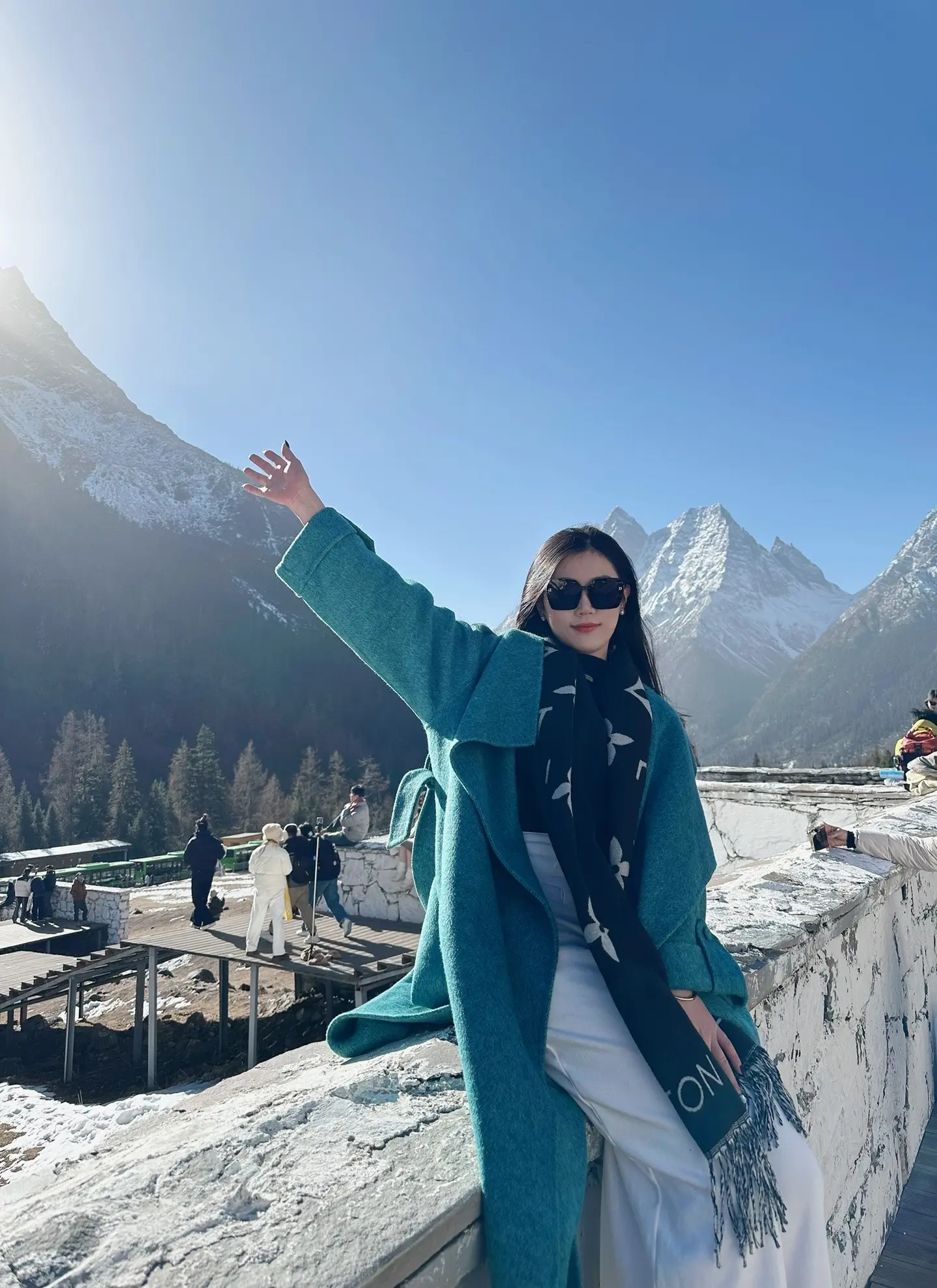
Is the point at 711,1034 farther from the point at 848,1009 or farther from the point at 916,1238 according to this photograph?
the point at 916,1238

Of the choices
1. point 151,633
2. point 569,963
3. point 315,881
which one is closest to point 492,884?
point 569,963

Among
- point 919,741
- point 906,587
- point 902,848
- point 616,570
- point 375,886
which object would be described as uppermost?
point 906,587

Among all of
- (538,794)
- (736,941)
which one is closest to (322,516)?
(538,794)

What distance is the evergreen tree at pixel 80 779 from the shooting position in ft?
147

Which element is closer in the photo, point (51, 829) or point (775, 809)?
point (775, 809)

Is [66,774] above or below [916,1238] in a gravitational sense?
above

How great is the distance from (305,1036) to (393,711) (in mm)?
71987

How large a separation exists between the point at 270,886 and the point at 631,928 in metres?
8.23

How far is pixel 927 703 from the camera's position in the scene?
6980mm

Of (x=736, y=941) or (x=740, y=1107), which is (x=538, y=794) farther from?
(x=736, y=941)

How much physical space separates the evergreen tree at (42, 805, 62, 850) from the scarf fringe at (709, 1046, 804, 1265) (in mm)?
47584

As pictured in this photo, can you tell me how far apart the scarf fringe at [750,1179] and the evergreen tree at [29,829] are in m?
47.4

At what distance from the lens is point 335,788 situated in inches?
2153

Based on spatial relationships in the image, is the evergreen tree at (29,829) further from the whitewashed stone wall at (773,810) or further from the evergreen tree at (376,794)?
the whitewashed stone wall at (773,810)
